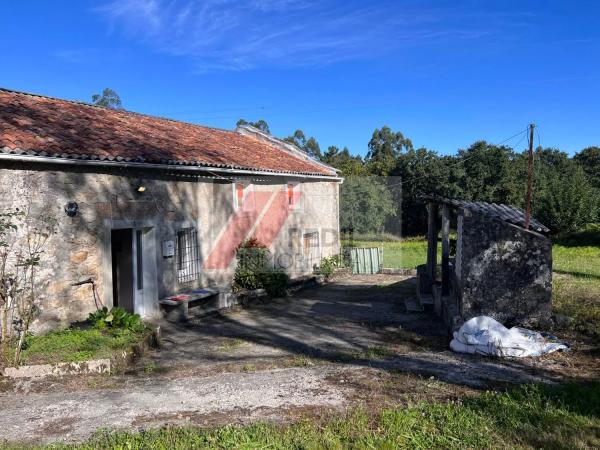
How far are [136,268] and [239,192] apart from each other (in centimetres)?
407

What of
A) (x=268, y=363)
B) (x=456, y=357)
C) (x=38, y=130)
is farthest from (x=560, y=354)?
(x=38, y=130)

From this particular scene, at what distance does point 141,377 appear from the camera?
6.61 m

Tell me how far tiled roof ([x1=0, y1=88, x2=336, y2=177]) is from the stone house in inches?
1.6

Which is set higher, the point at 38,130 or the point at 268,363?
the point at 38,130

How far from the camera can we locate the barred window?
11.4 meters

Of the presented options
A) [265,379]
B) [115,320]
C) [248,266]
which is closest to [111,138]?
[115,320]

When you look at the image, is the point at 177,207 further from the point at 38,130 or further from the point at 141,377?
the point at 141,377

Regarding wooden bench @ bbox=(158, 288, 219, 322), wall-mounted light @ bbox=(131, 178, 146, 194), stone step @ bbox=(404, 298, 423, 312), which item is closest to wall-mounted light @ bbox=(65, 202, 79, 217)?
wall-mounted light @ bbox=(131, 178, 146, 194)

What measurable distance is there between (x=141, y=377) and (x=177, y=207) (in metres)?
5.03

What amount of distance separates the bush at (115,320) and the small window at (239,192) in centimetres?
533

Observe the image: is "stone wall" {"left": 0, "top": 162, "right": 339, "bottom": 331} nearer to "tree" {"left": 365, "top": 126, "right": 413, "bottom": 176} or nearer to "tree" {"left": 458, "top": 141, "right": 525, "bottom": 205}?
"tree" {"left": 458, "top": 141, "right": 525, "bottom": 205}

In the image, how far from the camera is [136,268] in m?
10.1

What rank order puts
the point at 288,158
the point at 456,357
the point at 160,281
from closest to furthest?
the point at 456,357 → the point at 160,281 → the point at 288,158

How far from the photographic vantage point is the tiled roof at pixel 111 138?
8.43m
